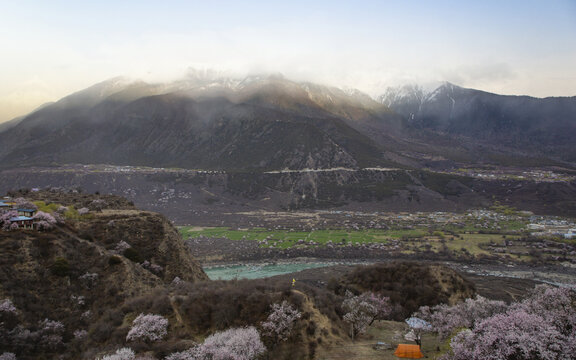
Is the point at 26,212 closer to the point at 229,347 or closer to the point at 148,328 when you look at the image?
the point at 148,328

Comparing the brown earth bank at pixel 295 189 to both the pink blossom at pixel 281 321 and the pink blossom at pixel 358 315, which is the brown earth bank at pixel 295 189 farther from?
the pink blossom at pixel 281 321

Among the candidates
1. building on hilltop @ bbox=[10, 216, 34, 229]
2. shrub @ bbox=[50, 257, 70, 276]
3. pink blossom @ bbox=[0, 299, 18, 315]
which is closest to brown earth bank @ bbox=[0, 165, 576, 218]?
building on hilltop @ bbox=[10, 216, 34, 229]

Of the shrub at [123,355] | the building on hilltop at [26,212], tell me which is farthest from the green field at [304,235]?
the shrub at [123,355]

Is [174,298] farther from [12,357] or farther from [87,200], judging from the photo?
[87,200]

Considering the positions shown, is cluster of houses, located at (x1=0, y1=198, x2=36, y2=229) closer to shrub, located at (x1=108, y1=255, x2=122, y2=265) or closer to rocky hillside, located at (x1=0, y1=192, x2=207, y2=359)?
rocky hillside, located at (x1=0, y1=192, x2=207, y2=359)

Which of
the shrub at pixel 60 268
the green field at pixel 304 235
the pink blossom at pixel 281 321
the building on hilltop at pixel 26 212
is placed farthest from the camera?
the green field at pixel 304 235

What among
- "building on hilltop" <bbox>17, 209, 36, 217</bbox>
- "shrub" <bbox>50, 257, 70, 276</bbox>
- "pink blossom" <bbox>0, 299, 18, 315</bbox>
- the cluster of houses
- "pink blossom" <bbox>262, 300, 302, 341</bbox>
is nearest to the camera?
"pink blossom" <bbox>262, 300, 302, 341</bbox>

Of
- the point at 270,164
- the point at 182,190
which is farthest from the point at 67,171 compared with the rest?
the point at 270,164

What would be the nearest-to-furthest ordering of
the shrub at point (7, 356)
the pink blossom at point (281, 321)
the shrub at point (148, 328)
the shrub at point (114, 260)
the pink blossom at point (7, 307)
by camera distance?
the shrub at point (148, 328)
the shrub at point (7, 356)
the pink blossom at point (281, 321)
the pink blossom at point (7, 307)
the shrub at point (114, 260)

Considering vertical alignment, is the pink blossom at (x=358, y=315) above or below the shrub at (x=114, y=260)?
below

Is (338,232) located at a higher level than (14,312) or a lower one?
lower

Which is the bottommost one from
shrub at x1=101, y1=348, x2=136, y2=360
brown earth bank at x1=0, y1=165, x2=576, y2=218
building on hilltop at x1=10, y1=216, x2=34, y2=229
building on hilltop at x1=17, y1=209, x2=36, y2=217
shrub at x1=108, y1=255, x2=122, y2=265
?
brown earth bank at x1=0, y1=165, x2=576, y2=218
